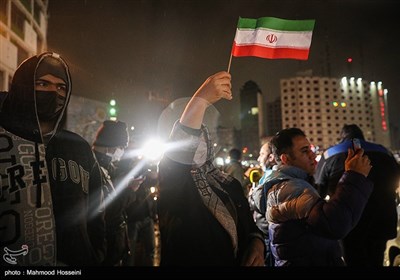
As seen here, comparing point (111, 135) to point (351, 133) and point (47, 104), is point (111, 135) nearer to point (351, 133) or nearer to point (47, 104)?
point (47, 104)

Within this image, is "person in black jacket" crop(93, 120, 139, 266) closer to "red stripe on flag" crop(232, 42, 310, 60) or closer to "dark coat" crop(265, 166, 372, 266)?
"dark coat" crop(265, 166, 372, 266)

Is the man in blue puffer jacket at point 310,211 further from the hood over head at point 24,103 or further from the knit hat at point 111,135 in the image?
the knit hat at point 111,135

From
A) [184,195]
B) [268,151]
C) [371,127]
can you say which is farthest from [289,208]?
[371,127]

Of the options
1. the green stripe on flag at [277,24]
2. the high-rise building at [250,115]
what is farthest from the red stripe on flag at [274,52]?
the high-rise building at [250,115]

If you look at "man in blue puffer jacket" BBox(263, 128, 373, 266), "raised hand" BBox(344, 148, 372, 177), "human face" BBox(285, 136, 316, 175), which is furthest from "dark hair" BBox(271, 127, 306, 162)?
"raised hand" BBox(344, 148, 372, 177)

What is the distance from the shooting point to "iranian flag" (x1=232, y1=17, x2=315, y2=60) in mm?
3070

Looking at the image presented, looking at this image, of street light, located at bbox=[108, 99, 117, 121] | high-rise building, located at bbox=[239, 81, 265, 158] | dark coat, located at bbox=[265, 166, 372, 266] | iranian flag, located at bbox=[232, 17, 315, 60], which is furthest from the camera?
high-rise building, located at bbox=[239, 81, 265, 158]

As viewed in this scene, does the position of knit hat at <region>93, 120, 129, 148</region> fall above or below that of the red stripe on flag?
below

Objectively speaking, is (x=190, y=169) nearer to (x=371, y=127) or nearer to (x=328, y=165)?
(x=328, y=165)

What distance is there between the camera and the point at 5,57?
826 inches

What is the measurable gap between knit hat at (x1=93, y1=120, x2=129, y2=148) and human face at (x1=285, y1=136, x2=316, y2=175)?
2982 millimetres

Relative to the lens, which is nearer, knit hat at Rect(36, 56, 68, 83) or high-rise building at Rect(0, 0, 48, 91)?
knit hat at Rect(36, 56, 68, 83)

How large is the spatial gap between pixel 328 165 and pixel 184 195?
2915 millimetres

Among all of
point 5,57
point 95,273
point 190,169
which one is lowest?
point 95,273
